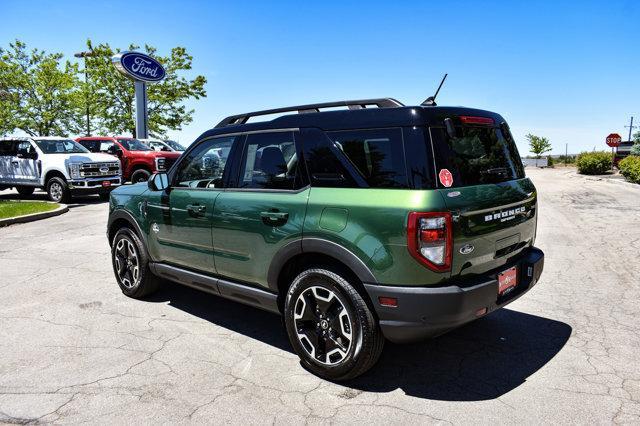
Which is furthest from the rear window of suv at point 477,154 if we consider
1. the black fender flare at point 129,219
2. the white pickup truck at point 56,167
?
the white pickup truck at point 56,167

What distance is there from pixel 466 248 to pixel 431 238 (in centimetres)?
30

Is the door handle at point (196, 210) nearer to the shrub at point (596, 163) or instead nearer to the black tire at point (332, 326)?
the black tire at point (332, 326)

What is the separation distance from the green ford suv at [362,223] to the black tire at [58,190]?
1175 cm

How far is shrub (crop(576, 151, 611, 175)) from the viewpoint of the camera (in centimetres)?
2938

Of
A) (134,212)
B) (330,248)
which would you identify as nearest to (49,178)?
(134,212)

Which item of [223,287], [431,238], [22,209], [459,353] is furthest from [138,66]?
[431,238]

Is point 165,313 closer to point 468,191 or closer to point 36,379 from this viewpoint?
point 36,379

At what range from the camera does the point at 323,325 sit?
10.6 ft

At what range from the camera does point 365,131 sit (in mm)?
3082

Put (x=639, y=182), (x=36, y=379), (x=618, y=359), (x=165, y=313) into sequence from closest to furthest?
(x=36, y=379) < (x=618, y=359) < (x=165, y=313) < (x=639, y=182)

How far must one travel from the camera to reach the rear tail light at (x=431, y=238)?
2.72 metres

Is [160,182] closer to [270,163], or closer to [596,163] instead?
[270,163]

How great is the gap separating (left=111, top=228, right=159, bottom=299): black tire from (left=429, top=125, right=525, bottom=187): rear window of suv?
338cm

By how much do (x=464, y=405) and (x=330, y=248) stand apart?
1.32m
